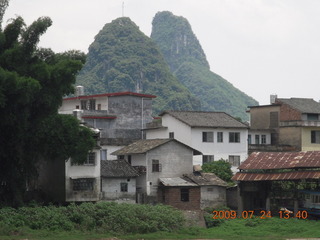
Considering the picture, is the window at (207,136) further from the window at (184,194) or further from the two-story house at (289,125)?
the window at (184,194)

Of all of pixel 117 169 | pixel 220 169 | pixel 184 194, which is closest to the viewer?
pixel 184 194

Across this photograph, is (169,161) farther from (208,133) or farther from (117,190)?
(208,133)

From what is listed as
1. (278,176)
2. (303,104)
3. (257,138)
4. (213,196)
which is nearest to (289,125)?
(257,138)

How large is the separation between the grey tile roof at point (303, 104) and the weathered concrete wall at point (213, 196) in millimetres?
21839

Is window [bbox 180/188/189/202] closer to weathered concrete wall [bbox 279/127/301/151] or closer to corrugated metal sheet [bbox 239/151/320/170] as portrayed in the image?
corrugated metal sheet [bbox 239/151/320/170]

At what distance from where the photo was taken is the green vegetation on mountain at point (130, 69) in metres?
146

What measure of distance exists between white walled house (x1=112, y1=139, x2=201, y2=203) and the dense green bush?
387 inches

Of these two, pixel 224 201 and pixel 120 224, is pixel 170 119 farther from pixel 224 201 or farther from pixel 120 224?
pixel 120 224

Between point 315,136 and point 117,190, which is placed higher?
point 315,136

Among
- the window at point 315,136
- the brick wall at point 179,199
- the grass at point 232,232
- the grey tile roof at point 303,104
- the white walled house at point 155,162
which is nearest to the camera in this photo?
the grass at point 232,232

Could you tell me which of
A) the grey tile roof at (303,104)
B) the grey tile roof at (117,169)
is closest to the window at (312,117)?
the grey tile roof at (303,104)

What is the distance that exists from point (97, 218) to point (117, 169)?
12.7 m

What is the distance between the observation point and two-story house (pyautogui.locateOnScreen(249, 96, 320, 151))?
77.1 m

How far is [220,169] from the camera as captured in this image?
64938 millimetres
